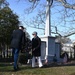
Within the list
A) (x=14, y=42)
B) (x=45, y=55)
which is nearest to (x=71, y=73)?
(x=14, y=42)

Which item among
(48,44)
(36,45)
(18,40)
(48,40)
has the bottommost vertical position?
(36,45)

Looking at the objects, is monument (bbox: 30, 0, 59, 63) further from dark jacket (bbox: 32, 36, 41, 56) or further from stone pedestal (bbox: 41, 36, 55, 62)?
dark jacket (bbox: 32, 36, 41, 56)

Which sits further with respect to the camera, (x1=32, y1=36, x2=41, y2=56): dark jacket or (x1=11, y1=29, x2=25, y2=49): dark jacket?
(x1=32, y1=36, x2=41, y2=56): dark jacket

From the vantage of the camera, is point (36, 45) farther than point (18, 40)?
Yes

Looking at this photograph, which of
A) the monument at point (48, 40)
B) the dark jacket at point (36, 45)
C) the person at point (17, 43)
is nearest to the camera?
the person at point (17, 43)

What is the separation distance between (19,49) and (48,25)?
43.2ft

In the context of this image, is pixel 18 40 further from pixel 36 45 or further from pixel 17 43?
pixel 36 45

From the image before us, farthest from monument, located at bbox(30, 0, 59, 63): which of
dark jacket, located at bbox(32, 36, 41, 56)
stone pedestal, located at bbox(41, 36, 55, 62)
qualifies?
dark jacket, located at bbox(32, 36, 41, 56)

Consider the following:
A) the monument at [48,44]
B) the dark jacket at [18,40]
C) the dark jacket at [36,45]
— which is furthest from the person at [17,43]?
the monument at [48,44]

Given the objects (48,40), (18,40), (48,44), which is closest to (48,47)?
(48,44)

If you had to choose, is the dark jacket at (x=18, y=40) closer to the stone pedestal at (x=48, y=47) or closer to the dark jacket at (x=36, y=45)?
the dark jacket at (x=36, y=45)

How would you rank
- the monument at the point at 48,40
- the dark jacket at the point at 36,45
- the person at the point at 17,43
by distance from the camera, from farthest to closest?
the monument at the point at 48,40, the dark jacket at the point at 36,45, the person at the point at 17,43

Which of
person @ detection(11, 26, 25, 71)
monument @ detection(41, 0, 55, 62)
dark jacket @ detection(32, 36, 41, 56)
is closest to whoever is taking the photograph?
person @ detection(11, 26, 25, 71)

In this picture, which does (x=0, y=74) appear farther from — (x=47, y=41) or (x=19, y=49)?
(x=47, y=41)
